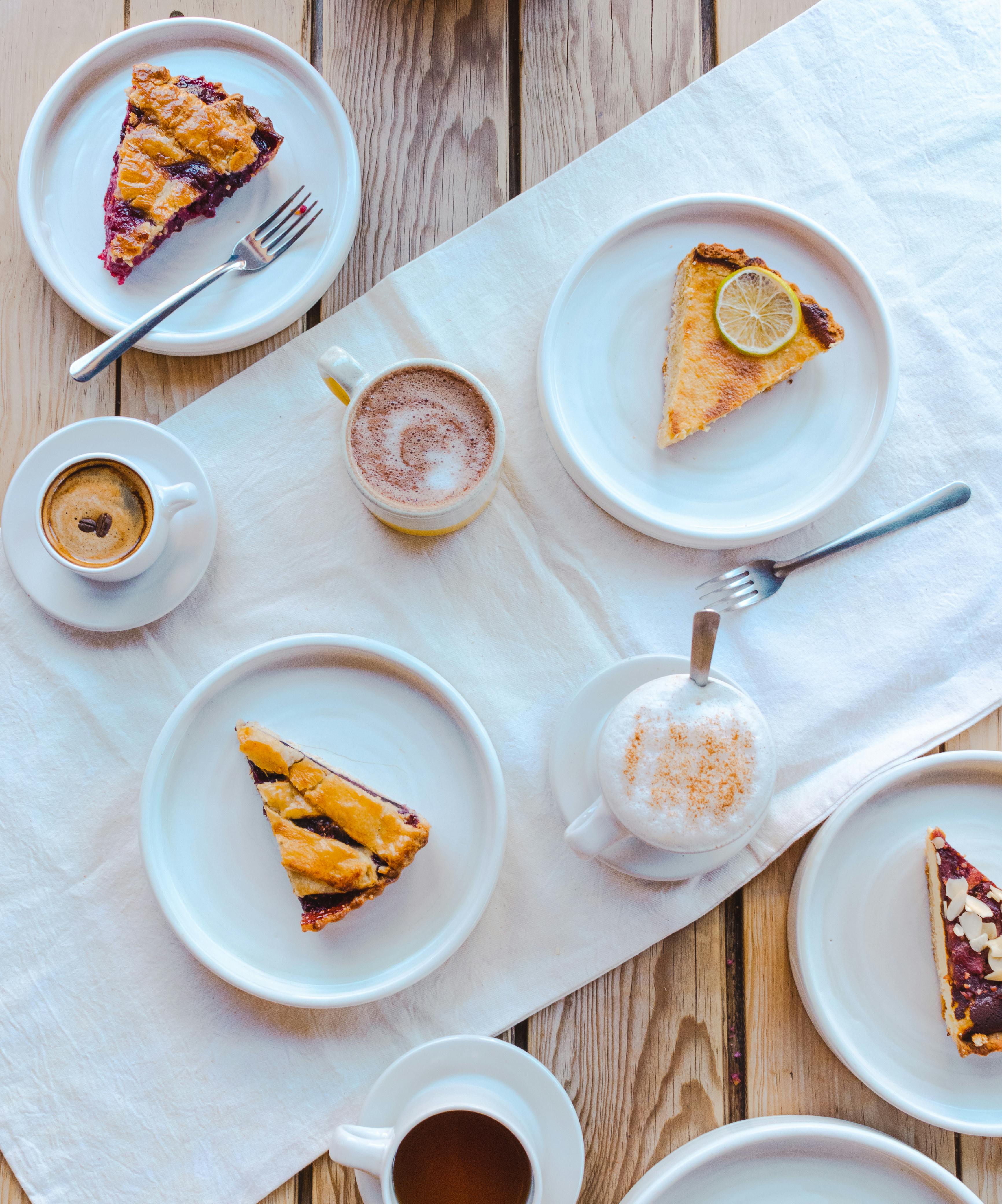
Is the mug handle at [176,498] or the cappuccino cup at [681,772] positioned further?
the mug handle at [176,498]

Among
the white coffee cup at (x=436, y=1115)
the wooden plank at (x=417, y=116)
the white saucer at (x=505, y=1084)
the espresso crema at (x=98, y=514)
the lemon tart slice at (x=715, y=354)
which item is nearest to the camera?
the white coffee cup at (x=436, y=1115)

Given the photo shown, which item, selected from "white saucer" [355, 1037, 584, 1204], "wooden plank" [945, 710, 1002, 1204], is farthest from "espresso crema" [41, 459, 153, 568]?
"wooden plank" [945, 710, 1002, 1204]

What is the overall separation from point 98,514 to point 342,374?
0.57 metres

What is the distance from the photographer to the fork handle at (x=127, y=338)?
1924mm

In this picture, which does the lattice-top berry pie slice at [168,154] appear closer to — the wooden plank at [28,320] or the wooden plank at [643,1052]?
the wooden plank at [28,320]

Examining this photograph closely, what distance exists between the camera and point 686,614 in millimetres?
2025

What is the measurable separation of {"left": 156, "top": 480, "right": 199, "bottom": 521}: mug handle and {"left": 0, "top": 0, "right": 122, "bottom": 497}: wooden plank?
14.6 inches

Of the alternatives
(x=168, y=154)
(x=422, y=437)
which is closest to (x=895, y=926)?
(x=422, y=437)

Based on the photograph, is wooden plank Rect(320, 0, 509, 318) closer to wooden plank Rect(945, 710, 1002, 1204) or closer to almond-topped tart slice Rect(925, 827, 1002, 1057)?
wooden plank Rect(945, 710, 1002, 1204)

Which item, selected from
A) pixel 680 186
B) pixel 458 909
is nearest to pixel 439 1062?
pixel 458 909

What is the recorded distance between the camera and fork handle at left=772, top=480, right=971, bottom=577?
6.61 feet

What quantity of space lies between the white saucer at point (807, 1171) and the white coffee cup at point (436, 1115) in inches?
11.6

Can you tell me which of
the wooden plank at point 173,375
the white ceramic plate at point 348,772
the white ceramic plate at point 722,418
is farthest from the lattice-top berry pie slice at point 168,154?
the white ceramic plate at point 348,772

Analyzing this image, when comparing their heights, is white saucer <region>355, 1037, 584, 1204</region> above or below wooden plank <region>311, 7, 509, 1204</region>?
below
